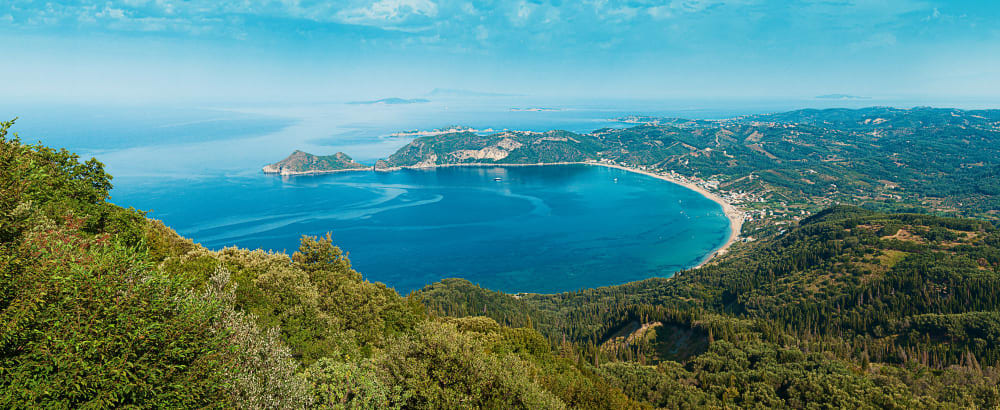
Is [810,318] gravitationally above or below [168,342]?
below

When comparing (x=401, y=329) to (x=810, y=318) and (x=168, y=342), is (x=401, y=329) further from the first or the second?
(x=810, y=318)

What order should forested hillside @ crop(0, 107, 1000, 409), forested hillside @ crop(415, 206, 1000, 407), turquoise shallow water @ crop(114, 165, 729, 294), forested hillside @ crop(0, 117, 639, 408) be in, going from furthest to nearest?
turquoise shallow water @ crop(114, 165, 729, 294), forested hillside @ crop(415, 206, 1000, 407), forested hillside @ crop(0, 107, 1000, 409), forested hillside @ crop(0, 117, 639, 408)

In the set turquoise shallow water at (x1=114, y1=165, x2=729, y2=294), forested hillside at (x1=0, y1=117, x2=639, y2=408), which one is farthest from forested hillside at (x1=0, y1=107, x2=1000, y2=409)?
turquoise shallow water at (x1=114, y1=165, x2=729, y2=294)

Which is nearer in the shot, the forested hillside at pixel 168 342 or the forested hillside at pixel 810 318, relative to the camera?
the forested hillside at pixel 168 342

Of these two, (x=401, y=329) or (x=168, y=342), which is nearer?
(x=168, y=342)

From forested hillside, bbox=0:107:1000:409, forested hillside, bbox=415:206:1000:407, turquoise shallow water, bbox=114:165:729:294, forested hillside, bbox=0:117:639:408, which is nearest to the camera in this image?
forested hillside, bbox=0:117:639:408

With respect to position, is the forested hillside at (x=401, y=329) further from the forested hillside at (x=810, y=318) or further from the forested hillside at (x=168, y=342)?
the forested hillside at (x=810, y=318)

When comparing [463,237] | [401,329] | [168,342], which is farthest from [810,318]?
[168,342]

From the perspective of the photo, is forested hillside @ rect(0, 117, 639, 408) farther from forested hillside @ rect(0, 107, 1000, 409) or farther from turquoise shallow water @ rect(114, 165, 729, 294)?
turquoise shallow water @ rect(114, 165, 729, 294)

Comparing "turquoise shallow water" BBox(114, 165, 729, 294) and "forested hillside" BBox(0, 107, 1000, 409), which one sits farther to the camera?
"turquoise shallow water" BBox(114, 165, 729, 294)

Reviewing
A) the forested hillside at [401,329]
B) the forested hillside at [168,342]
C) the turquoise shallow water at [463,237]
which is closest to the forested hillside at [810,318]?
the forested hillside at [401,329]

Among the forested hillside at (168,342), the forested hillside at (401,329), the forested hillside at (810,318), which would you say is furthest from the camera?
the forested hillside at (810,318)

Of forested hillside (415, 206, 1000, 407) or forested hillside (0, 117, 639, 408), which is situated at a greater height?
forested hillside (0, 117, 639, 408)
